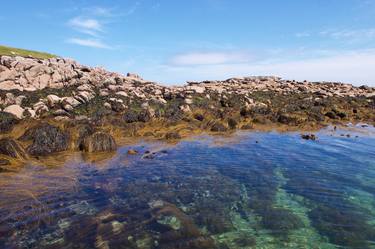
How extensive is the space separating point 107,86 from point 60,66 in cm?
786

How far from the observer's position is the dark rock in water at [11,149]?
19297 millimetres

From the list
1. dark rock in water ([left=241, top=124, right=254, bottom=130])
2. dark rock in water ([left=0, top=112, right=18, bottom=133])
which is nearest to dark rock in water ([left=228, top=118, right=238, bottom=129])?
dark rock in water ([left=241, top=124, right=254, bottom=130])

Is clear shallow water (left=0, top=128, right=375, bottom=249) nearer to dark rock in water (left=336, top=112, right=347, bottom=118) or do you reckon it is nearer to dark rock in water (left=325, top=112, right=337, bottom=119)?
dark rock in water (left=325, top=112, right=337, bottom=119)

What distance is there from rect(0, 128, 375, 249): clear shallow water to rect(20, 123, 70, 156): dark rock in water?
7.50ft

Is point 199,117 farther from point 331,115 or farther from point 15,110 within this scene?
point 15,110

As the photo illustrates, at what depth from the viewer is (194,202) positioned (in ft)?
44.0

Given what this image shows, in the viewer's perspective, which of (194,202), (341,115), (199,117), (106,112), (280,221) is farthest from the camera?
(341,115)

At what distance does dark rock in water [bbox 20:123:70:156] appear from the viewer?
21281mm

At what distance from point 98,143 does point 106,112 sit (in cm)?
1111

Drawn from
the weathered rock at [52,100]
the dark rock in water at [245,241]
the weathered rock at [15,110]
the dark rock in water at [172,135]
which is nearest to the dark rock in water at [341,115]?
the dark rock in water at [172,135]

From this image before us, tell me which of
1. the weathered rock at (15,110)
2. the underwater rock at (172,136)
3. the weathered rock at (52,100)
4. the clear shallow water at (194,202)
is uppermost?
the weathered rock at (52,100)

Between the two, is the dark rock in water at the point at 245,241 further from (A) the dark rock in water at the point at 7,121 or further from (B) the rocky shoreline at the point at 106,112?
(A) the dark rock in water at the point at 7,121

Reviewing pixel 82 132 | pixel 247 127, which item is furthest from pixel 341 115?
pixel 82 132

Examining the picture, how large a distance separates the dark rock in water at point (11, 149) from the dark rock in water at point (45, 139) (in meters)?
1.20
